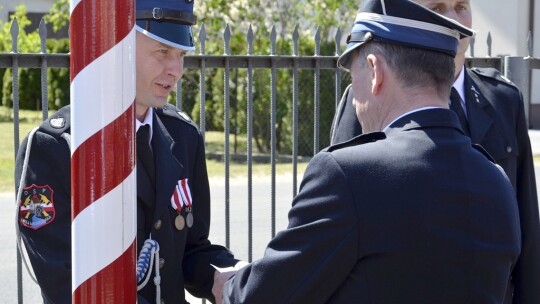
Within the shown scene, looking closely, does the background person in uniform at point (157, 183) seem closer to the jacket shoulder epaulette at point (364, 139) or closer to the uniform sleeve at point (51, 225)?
the uniform sleeve at point (51, 225)

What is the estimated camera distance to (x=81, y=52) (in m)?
1.97

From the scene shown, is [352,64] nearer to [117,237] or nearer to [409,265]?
[409,265]

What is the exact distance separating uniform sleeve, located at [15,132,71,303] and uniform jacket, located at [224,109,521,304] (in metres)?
0.73

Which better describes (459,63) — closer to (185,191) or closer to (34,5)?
(185,191)

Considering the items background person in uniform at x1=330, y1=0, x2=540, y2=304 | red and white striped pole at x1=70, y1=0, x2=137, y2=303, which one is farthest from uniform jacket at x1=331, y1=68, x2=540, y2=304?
red and white striped pole at x1=70, y1=0, x2=137, y2=303

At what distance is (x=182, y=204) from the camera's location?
3.02 meters

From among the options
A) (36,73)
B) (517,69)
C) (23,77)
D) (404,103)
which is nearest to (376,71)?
(404,103)

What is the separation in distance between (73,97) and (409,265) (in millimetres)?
826

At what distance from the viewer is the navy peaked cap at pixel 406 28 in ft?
7.19

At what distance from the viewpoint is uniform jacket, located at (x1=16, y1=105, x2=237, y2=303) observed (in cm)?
264

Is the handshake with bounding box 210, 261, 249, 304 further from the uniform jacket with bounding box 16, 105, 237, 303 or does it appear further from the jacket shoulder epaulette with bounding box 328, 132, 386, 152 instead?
the jacket shoulder epaulette with bounding box 328, 132, 386, 152

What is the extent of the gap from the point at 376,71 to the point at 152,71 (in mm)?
986

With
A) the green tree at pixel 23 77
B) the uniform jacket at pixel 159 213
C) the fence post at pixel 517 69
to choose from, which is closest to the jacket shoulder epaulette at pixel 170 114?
the uniform jacket at pixel 159 213

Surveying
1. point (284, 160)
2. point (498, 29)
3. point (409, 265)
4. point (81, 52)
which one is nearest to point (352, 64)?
point (409, 265)
